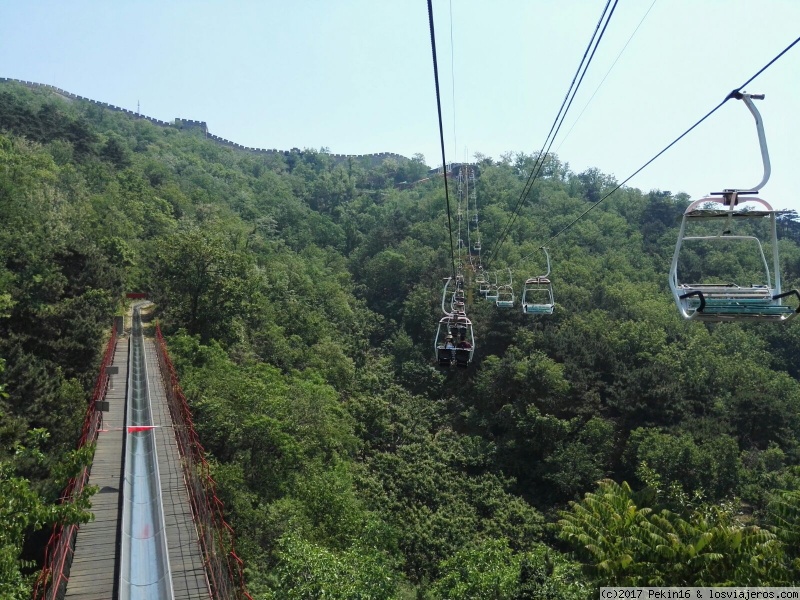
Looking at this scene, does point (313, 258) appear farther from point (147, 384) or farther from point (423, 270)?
point (147, 384)

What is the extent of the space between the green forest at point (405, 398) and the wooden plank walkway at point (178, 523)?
1.35 m

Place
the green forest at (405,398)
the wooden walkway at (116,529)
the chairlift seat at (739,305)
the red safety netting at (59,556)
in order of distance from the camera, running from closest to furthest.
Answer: the chairlift seat at (739,305) < the red safety netting at (59,556) < the wooden walkway at (116,529) < the green forest at (405,398)

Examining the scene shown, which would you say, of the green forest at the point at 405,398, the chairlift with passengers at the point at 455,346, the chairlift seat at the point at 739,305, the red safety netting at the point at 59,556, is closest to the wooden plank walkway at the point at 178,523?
the green forest at the point at 405,398

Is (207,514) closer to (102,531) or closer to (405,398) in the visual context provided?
(102,531)

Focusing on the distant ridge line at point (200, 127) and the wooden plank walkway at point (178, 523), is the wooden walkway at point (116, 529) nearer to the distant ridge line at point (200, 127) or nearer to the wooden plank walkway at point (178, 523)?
the wooden plank walkway at point (178, 523)

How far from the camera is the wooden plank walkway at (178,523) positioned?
11.0 meters

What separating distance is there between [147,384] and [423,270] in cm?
2533

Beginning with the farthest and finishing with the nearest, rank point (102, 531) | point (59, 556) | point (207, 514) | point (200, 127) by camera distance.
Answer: point (200, 127) < point (207, 514) < point (102, 531) < point (59, 556)

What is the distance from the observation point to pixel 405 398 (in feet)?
111

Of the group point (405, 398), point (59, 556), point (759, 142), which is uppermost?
point (759, 142)

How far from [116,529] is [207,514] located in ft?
5.68

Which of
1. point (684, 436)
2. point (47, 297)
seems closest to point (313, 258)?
point (47, 297)

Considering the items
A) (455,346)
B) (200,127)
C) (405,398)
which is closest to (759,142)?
(455,346)

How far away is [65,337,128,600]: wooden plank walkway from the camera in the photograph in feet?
34.8
